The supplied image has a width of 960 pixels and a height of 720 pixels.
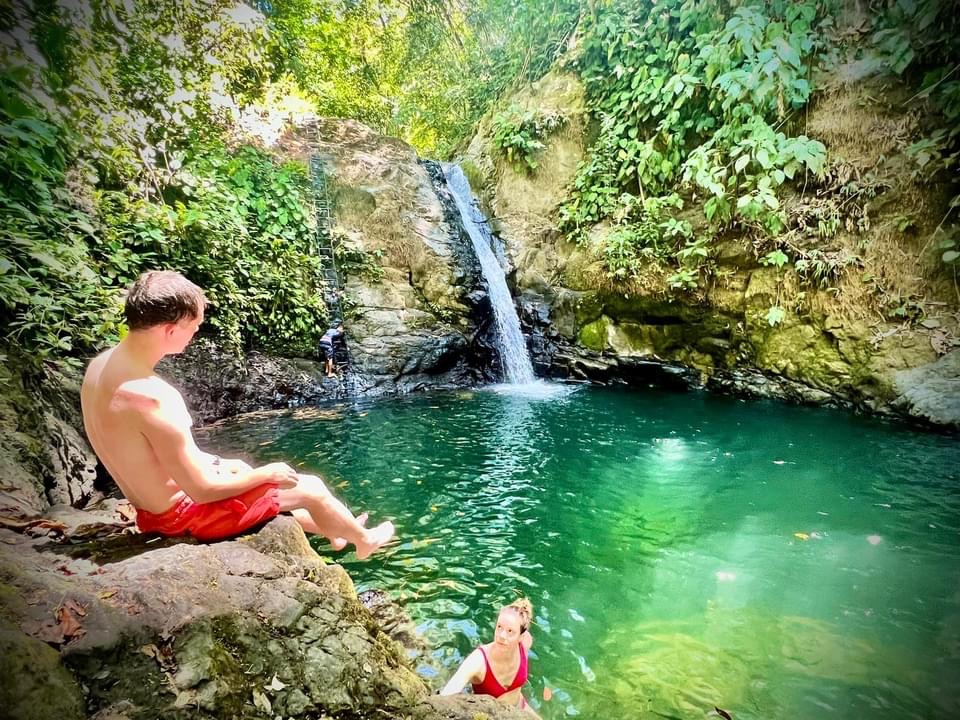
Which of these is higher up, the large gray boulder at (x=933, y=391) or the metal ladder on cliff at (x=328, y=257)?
the metal ladder on cliff at (x=328, y=257)

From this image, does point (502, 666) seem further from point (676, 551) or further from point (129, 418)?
point (129, 418)

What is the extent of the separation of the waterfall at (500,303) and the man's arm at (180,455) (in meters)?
7.97

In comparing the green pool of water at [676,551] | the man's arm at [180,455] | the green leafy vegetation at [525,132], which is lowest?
the green pool of water at [676,551]

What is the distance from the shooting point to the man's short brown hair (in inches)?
71.0

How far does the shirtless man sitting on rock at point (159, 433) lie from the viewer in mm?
1799

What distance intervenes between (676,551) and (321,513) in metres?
2.73

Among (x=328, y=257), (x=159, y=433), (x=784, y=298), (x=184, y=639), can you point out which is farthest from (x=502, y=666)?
(x=328, y=257)

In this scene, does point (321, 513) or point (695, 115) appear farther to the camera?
point (695, 115)

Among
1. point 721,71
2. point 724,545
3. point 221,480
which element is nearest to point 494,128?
point 721,71

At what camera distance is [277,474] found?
7.00 ft

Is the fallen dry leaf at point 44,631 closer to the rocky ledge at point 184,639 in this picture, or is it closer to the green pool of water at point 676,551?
the rocky ledge at point 184,639

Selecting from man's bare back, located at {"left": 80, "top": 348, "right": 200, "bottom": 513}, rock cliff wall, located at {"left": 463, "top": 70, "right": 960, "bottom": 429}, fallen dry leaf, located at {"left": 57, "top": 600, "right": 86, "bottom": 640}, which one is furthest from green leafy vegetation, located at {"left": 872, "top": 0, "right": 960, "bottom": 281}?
fallen dry leaf, located at {"left": 57, "top": 600, "right": 86, "bottom": 640}

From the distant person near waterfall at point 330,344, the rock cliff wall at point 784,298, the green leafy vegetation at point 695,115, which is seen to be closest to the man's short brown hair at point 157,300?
the distant person near waterfall at point 330,344

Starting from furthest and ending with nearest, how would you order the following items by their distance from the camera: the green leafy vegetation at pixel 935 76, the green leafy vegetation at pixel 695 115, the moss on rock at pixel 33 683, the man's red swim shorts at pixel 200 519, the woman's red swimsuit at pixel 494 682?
1. the green leafy vegetation at pixel 695 115
2. the green leafy vegetation at pixel 935 76
3. the woman's red swimsuit at pixel 494 682
4. the man's red swim shorts at pixel 200 519
5. the moss on rock at pixel 33 683
